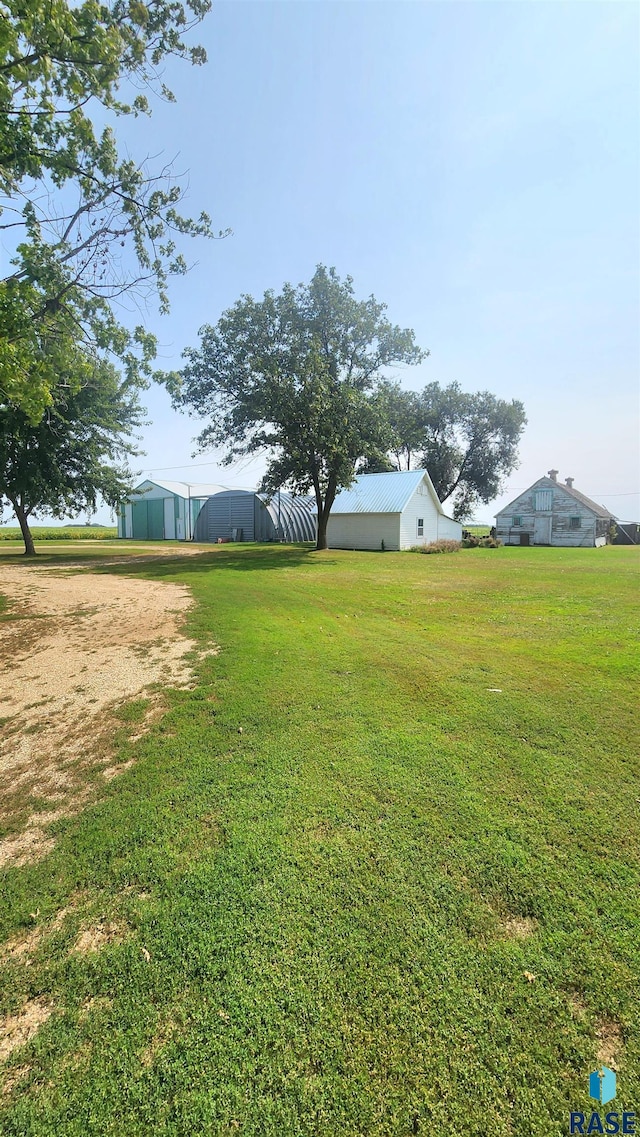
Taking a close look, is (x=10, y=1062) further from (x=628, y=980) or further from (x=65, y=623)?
(x=65, y=623)

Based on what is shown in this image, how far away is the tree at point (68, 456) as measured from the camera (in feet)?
58.9

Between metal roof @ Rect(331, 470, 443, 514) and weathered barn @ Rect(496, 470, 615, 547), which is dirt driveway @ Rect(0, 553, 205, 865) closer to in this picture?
metal roof @ Rect(331, 470, 443, 514)

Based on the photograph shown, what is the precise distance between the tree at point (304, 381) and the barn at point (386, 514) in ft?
15.5

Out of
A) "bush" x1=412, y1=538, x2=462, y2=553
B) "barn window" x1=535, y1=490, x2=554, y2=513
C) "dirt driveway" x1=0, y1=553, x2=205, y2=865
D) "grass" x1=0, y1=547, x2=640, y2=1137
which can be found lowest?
"grass" x1=0, y1=547, x2=640, y2=1137

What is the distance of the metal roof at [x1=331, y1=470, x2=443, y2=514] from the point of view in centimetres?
2697

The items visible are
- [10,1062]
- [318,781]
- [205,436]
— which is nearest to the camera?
[10,1062]

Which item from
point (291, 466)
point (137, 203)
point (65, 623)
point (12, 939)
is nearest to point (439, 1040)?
point (12, 939)

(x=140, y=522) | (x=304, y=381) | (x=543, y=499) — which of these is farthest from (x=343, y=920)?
(x=543, y=499)

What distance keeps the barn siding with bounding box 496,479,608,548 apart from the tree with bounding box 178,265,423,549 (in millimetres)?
23777

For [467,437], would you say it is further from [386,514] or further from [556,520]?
[386,514]

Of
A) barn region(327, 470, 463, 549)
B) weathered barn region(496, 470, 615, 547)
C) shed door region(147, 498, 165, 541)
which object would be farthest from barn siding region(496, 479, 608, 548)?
shed door region(147, 498, 165, 541)

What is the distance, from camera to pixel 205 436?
2341 centimetres

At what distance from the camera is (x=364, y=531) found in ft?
91.2

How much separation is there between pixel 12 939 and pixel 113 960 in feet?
2.01
